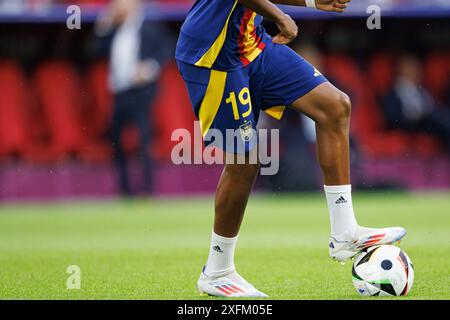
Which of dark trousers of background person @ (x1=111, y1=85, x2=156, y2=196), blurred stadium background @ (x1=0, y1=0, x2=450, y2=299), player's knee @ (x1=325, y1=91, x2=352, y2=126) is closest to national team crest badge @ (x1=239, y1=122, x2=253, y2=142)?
player's knee @ (x1=325, y1=91, x2=352, y2=126)

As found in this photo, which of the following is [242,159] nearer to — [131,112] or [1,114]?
[131,112]

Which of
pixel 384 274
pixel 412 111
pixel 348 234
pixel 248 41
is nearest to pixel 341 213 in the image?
pixel 348 234

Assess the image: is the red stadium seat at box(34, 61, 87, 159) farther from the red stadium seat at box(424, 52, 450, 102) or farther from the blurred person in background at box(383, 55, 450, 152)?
the red stadium seat at box(424, 52, 450, 102)

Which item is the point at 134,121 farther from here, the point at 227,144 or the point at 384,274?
the point at 384,274

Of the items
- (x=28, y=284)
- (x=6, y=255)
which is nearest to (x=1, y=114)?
(x=6, y=255)

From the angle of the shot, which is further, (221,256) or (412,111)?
(412,111)

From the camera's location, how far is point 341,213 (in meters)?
5.99

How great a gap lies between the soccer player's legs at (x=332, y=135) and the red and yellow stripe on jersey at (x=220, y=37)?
204 mm

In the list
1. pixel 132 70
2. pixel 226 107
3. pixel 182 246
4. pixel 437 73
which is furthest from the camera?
pixel 437 73

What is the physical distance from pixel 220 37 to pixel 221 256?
132 cm

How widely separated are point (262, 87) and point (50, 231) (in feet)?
16.4

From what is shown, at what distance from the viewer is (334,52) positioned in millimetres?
15773

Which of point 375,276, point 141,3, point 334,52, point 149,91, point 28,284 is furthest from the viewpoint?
point 334,52
